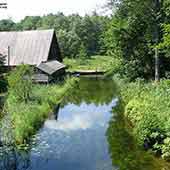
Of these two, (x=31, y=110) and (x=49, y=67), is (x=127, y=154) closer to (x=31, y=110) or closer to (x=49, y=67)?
(x=31, y=110)

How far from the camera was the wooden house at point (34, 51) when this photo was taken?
47.2 m

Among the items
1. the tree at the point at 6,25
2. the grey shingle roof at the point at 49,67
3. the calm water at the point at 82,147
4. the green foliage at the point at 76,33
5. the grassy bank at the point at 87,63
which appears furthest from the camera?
the tree at the point at 6,25

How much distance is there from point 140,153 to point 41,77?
90.0 feet

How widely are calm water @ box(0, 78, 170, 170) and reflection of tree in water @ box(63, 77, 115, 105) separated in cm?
548

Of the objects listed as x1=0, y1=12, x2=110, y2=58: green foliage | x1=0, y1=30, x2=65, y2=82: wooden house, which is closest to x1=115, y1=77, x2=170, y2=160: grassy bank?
x1=0, y1=30, x2=65, y2=82: wooden house

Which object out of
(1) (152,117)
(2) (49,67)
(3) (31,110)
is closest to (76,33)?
(2) (49,67)

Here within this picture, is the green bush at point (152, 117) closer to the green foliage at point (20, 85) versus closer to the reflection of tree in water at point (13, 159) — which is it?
the reflection of tree in water at point (13, 159)

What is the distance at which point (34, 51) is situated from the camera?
50.5 m

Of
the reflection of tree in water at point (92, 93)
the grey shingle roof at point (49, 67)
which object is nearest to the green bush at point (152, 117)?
the reflection of tree in water at point (92, 93)

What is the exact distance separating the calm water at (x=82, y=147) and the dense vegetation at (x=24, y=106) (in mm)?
685

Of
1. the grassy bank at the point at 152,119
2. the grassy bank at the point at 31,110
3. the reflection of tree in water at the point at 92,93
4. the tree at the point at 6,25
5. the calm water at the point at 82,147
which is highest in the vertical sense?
the tree at the point at 6,25

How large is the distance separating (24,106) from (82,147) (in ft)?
25.8

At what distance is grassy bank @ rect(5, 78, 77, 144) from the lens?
67.4 ft

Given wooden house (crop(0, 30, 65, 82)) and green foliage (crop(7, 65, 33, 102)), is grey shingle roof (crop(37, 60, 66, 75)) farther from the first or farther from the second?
green foliage (crop(7, 65, 33, 102))
